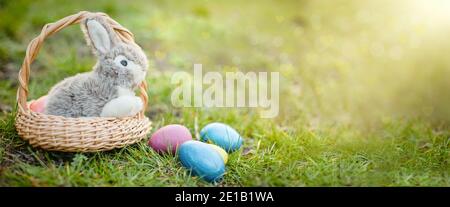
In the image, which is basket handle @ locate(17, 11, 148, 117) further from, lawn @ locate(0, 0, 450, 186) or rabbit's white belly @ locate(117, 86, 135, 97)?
rabbit's white belly @ locate(117, 86, 135, 97)

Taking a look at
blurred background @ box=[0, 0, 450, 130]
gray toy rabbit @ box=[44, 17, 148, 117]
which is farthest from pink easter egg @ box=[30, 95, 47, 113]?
blurred background @ box=[0, 0, 450, 130]

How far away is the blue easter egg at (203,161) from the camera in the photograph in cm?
223

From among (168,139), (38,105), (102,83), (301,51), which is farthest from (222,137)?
(301,51)

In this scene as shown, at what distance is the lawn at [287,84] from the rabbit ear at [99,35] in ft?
1.73

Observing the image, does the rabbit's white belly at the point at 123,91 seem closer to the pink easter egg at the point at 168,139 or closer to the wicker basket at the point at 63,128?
the wicker basket at the point at 63,128

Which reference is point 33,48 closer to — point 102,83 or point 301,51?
point 102,83

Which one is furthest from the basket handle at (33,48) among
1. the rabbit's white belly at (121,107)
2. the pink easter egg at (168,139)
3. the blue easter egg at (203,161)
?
the blue easter egg at (203,161)

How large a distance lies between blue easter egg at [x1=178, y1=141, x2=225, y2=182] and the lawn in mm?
48

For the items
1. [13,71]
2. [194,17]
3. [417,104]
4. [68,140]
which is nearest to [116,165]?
[68,140]

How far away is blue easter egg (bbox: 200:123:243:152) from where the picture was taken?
8.38 ft

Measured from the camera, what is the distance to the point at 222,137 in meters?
2.56

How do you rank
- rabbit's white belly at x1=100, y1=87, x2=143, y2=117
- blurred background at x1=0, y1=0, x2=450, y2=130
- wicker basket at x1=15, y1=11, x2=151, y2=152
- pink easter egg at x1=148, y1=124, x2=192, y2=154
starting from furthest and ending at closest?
blurred background at x1=0, y1=0, x2=450, y2=130 → pink easter egg at x1=148, y1=124, x2=192, y2=154 → rabbit's white belly at x1=100, y1=87, x2=143, y2=117 → wicker basket at x1=15, y1=11, x2=151, y2=152

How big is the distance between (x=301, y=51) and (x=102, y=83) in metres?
2.69

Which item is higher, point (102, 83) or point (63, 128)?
point (102, 83)
